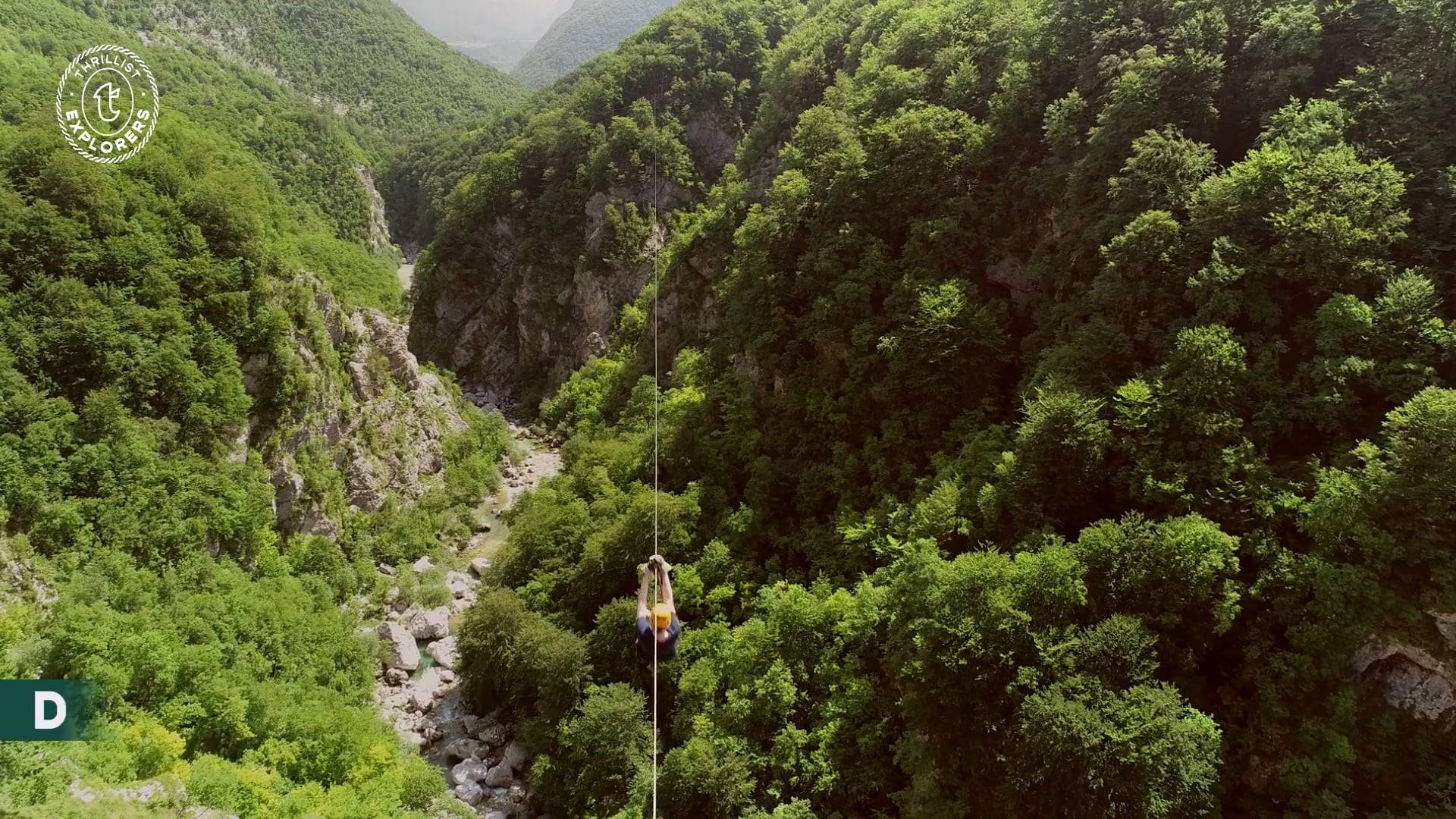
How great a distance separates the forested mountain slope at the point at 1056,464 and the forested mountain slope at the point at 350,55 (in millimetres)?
80882

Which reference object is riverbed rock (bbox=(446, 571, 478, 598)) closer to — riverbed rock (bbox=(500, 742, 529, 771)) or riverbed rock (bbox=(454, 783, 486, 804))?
riverbed rock (bbox=(500, 742, 529, 771))

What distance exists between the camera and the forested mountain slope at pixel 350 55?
83500 mm

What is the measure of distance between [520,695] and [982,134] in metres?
27.0

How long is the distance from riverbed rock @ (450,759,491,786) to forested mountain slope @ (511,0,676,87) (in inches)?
4860

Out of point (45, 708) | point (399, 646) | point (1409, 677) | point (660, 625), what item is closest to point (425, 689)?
point (399, 646)

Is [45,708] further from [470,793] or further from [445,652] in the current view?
[445,652]

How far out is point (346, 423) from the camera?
31.8m

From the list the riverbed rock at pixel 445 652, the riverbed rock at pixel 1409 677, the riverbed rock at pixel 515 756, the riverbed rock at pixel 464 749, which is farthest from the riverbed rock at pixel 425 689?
the riverbed rock at pixel 1409 677

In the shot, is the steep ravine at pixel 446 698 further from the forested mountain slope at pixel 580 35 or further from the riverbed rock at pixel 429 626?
the forested mountain slope at pixel 580 35

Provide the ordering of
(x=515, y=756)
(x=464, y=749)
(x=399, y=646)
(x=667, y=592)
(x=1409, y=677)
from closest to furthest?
(x=667, y=592), (x=1409, y=677), (x=515, y=756), (x=464, y=749), (x=399, y=646)

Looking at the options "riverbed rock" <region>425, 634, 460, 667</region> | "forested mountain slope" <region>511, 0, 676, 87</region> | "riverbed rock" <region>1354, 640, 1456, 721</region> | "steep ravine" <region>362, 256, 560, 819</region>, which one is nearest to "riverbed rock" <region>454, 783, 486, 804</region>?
"steep ravine" <region>362, 256, 560, 819</region>

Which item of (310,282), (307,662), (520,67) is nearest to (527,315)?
(310,282)

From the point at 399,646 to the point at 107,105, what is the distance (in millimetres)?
24320

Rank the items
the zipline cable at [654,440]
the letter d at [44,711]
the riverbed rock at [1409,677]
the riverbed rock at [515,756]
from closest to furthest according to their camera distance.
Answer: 1. the riverbed rock at [1409,677]
2. the letter d at [44,711]
3. the zipline cable at [654,440]
4. the riverbed rock at [515,756]
